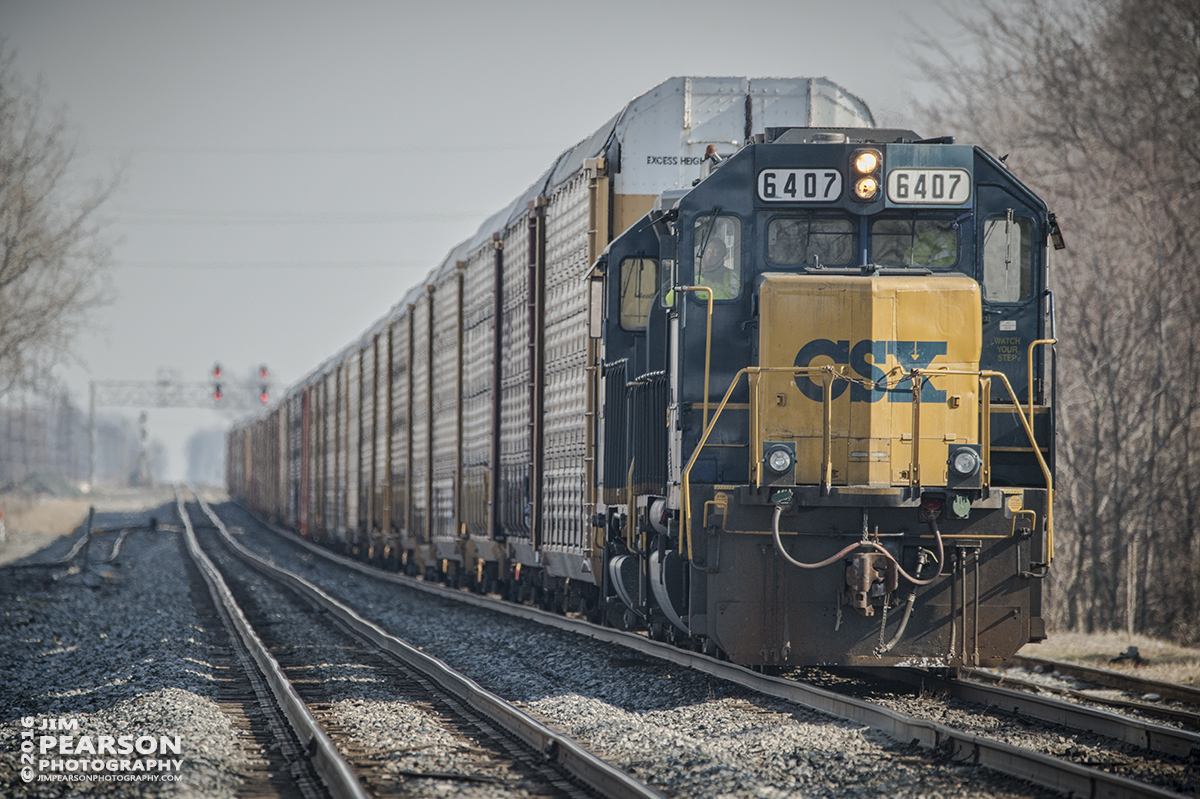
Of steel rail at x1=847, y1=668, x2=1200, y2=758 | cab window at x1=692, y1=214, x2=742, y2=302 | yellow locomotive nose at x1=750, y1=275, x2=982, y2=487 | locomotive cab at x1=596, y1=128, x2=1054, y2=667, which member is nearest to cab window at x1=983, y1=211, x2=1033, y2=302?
locomotive cab at x1=596, y1=128, x2=1054, y2=667

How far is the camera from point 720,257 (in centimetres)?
903

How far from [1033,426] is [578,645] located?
5490mm

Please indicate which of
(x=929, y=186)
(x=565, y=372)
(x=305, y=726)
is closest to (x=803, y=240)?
(x=929, y=186)

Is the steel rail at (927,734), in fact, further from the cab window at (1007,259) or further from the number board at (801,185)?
the number board at (801,185)

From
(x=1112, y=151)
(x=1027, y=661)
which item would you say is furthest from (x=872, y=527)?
(x=1112, y=151)

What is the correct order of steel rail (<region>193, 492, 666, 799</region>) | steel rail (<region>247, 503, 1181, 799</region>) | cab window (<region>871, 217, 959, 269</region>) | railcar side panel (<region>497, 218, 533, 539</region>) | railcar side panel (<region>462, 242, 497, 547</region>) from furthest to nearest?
railcar side panel (<region>462, 242, 497, 547</region>) < railcar side panel (<region>497, 218, 533, 539</region>) < cab window (<region>871, 217, 959, 269</region>) < steel rail (<region>193, 492, 666, 799</region>) < steel rail (<region>247, 503, 1181, 799</region>)

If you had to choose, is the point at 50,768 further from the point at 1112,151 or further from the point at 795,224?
the point at 1112,151

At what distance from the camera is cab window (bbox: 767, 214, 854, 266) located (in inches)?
353

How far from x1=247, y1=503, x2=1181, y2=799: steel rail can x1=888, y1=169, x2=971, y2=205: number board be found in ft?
11.1

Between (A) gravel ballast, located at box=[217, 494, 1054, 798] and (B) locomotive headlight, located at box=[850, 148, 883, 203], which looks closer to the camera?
(A) gravel ballast, located at box=[217, 494, 1054, 798]

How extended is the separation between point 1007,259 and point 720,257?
6.55 feet

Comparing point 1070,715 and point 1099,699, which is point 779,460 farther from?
point 1099,699

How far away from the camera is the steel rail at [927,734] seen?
577cm

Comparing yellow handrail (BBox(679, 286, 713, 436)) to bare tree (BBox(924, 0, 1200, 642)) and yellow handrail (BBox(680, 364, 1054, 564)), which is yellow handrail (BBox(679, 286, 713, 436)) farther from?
bare tree (BBox(924, 0, 1200, 642))
